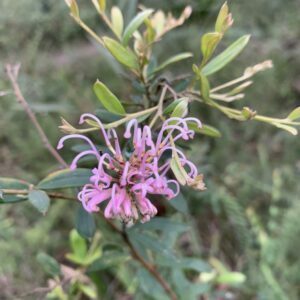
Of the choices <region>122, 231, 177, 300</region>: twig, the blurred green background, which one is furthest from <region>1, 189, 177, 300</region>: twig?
the blurred green background

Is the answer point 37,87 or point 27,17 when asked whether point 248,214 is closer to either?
point 37,87

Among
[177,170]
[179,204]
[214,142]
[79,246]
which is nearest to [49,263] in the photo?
[79,246]

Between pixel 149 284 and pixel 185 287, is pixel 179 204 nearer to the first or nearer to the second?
pixel 149 284

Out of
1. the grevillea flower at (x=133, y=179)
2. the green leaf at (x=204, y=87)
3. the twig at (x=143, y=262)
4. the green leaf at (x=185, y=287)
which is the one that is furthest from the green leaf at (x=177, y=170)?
the green leaf at (x=185, y=287)

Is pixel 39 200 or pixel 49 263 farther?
pixel 49 263

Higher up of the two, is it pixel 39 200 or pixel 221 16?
pixel 221 16

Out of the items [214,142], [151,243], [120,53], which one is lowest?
[214,142]

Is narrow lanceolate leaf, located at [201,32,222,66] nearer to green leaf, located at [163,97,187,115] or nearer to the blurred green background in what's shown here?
green leaf, located at [163,97,187,115]

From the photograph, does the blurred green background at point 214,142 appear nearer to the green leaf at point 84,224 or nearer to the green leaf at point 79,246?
the green leaf at point 79,246
